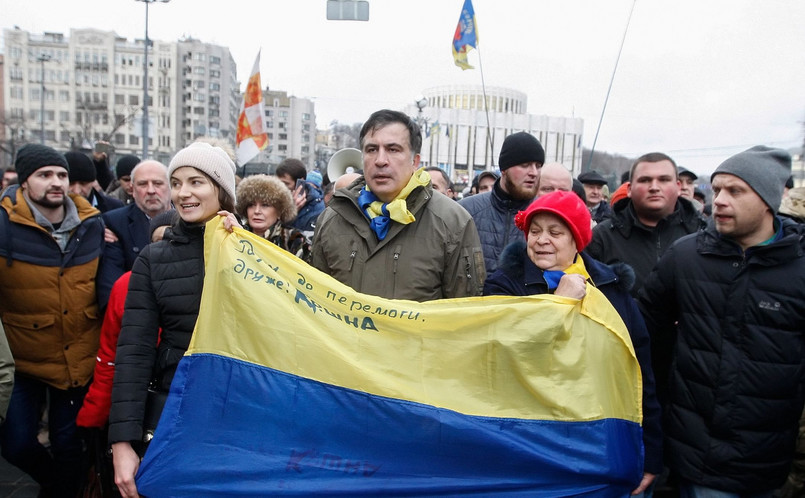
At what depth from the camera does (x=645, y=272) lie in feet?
12.0

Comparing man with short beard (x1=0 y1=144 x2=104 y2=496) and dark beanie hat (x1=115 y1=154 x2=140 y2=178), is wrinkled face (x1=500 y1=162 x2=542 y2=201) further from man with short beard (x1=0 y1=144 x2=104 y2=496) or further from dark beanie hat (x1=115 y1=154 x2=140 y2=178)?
dark beanie hat (x1=115 y1=154 x2=140 y2=178)

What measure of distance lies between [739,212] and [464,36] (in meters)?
11.4

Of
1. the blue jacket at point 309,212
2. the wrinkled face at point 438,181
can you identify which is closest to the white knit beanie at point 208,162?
the blue jacket at point 309,212

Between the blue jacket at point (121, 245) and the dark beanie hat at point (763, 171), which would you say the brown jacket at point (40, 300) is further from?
the dark beanie hat at point (763, 171)

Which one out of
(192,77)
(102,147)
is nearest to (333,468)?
(102,147)

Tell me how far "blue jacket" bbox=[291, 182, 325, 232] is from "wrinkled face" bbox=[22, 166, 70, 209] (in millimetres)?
2833

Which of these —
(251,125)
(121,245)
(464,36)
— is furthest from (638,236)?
(464,36)

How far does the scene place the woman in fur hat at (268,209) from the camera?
425cm

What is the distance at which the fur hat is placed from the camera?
4.25 meters

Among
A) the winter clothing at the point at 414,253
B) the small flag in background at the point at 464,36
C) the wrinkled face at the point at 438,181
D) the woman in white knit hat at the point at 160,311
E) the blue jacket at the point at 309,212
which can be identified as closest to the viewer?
the woman in white knit hat at the point at 160,311

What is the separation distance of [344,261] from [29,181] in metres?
2.16

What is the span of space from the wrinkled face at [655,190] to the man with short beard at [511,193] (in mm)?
720

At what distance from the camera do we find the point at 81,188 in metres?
5.57

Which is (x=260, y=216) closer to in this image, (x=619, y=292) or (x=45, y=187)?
(x=45, y=187)
